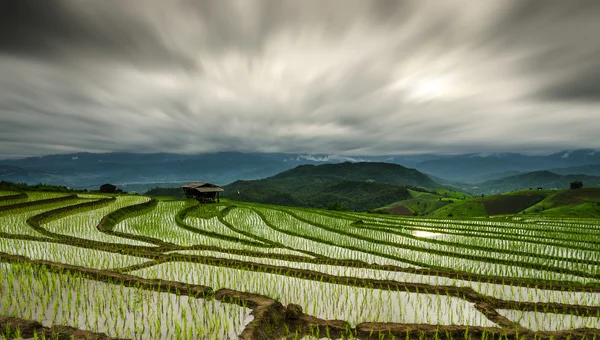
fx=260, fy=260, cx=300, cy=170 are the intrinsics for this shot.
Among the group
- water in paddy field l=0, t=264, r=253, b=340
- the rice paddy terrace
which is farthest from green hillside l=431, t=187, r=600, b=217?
water in paddy field l=0, t=264, r=253, b=340

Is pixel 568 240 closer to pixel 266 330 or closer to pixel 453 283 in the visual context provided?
pixel 453 283

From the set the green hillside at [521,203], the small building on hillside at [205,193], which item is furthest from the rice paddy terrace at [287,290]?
the green hillside at [521,203]

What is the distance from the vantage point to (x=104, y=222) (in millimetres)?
19828

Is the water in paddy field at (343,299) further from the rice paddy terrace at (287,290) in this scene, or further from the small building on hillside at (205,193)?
the small building on hillside at (205,193)

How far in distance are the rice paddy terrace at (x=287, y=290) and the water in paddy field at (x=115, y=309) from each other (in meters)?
0.03

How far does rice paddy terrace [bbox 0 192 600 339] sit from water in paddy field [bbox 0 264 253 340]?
3cm

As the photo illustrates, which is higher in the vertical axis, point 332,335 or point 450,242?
point 332,335

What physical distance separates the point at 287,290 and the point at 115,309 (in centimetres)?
445

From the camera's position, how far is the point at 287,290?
8.11m

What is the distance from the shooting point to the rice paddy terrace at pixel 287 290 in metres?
5.35

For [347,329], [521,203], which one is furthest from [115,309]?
[521,203]

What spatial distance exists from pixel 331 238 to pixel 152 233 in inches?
499

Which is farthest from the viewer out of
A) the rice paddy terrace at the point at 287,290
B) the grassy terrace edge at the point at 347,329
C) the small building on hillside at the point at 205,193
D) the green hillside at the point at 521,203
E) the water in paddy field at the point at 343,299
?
the green hillside at the point at 521,203

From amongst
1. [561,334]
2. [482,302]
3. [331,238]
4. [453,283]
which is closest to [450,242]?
[331,238]
